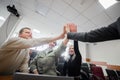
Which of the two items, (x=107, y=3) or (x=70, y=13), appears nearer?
(x=107, y=3)

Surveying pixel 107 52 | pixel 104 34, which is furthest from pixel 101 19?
pixel 104 34

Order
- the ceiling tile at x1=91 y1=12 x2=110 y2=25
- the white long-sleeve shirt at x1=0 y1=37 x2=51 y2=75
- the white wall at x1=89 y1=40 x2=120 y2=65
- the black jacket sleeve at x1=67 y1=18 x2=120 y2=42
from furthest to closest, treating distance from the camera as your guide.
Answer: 1. the white wall at x1=89 y1=40 x2=120 y2=65
2. the ceiling tile at x1=91 y1=12 x2=110 y2=25
3. the white long-sleeve shirt at x1=0 y1=37 x2=51 y2=75
4. the black jacket sleeve at x1=67 y1=18 x2=120 y2=42

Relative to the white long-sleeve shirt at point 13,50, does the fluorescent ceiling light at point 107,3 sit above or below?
above

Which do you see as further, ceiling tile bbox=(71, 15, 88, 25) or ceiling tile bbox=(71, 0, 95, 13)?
ceiling tile bbox=(71, 15, 88, 25)

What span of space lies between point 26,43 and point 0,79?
0.37 meters

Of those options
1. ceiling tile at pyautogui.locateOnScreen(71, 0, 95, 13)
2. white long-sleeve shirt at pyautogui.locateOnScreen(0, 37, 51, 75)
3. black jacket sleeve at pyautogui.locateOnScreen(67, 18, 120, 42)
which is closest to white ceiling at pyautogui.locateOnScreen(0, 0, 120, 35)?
ceiling tile at pyautogui.locateOnScreen(71, 0, 95, 13)

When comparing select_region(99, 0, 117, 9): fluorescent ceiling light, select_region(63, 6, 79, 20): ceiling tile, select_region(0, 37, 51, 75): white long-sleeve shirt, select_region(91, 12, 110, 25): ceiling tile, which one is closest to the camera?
select_region(0, 37, 51, 75): white long-sleeve shirt

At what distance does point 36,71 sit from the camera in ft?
6.25

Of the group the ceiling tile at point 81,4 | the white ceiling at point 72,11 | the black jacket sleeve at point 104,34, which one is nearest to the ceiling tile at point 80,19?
the white ceiling at point 72,11

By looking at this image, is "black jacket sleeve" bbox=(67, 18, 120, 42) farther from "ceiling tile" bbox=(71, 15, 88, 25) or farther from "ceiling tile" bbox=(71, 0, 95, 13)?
"ceiling tile" bbox=(71, 15, 88, 25)

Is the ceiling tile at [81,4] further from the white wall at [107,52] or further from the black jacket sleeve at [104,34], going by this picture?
the white wall at [107,52]

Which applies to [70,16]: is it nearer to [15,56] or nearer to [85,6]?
[85,6]

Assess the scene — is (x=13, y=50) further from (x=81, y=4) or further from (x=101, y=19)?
(x=101, y=19)

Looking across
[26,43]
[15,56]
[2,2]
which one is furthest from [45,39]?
[2,2]
